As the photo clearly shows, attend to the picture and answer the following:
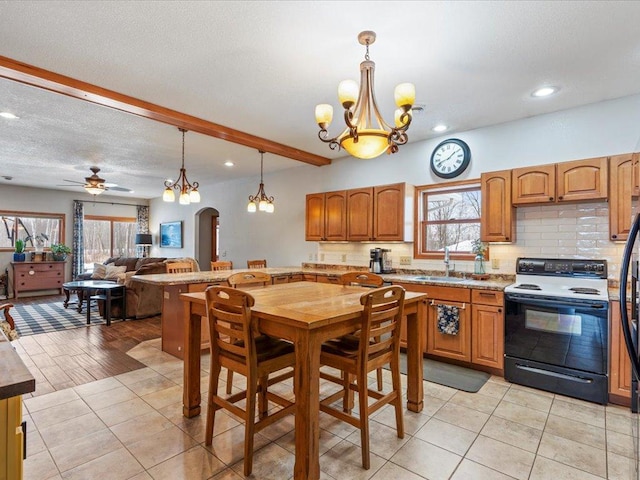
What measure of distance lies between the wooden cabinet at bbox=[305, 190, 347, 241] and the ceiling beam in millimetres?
967

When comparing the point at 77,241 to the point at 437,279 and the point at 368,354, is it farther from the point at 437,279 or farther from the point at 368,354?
the point at 368,354

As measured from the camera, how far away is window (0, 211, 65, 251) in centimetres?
777

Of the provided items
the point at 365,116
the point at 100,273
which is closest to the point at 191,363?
the point at 365,116

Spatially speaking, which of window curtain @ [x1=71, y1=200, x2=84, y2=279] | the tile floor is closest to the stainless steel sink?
the tile floor

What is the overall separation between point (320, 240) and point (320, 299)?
280cm

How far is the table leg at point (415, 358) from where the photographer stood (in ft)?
8.34

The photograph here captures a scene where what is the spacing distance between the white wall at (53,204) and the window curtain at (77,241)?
101 millimetres

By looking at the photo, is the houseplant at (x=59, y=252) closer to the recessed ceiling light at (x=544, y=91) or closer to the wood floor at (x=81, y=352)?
the wood floor at (x=81, y=352)

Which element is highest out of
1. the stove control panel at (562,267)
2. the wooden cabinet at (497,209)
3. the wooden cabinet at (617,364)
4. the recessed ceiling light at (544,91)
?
the recessed ceiling light at (544,91)

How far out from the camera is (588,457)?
204 cm

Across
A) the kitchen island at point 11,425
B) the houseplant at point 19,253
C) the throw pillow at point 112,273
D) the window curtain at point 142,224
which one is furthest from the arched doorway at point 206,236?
the kitchen island at point 11,425

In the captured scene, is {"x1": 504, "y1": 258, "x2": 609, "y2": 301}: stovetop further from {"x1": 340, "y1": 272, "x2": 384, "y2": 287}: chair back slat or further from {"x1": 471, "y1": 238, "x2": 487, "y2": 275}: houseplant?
{"x1": 340, "y1": 272, "x2": 384, "y2": 287}: chair back slat

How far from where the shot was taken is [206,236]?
8445 millimetres

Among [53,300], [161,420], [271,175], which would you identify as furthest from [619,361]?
[53,300]
